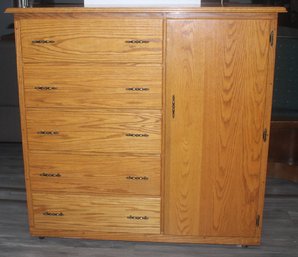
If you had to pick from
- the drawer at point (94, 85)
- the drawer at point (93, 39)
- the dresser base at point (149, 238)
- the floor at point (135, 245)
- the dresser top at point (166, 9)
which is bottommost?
the floor at point (135, 245)

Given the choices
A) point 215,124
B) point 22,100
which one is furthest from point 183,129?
point 22,100

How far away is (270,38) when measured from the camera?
2.16 meters

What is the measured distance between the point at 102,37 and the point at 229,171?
36.5 inches

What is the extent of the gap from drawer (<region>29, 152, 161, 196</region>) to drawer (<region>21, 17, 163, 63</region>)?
51 centimetres

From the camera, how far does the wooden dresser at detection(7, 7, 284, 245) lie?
2.18m

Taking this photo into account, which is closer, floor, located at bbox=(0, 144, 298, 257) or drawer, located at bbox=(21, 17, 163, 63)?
drawer, located at bbox=(21, 17, 163, 63)

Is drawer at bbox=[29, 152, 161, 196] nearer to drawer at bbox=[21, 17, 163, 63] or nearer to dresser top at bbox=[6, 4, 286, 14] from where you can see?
drawer at bbox=[21, 17, 163, 63]

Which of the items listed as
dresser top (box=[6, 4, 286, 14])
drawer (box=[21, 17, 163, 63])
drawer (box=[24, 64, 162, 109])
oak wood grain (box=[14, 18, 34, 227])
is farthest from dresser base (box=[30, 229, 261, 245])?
dresser top (box=[6, 4, 286, 14])

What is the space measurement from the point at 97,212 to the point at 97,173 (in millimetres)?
222

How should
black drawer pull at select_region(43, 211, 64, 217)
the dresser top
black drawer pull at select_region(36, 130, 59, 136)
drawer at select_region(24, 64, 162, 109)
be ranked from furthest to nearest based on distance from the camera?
black drawer pull at select_region(43, 211, 64, 217)
black drawer pull at select_region(36, 130, 59, 136)
drawer at select_region(24, 64, 162, 109)
the dresser top

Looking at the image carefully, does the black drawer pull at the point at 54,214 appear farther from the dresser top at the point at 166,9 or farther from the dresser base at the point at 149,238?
the dresser top at the point at 166,9

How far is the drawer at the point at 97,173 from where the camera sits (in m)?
2.36

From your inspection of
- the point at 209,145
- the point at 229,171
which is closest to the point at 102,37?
the point at 209,145

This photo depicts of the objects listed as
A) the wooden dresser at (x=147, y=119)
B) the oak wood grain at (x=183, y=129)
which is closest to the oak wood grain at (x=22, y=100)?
the wooden dresser at (x=147, y=119)
